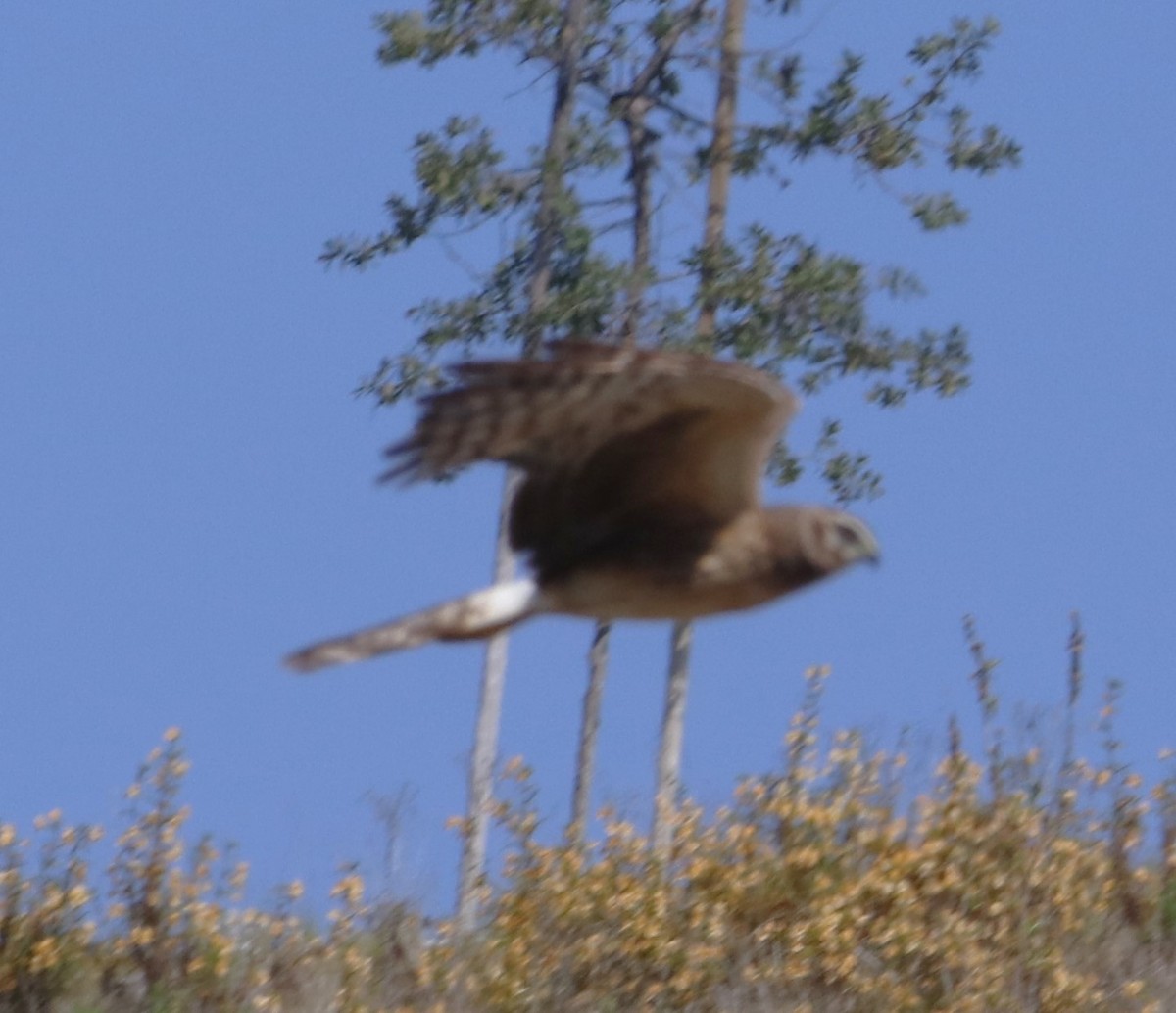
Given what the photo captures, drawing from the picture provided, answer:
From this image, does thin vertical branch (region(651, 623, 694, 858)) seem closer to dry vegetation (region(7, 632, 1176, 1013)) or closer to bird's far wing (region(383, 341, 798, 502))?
dry vegetation (region(7, 632, 1176, 1013))

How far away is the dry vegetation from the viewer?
8.52 m

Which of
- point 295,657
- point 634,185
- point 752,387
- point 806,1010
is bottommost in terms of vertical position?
point 806,1010

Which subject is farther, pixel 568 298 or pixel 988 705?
pixel 568 298

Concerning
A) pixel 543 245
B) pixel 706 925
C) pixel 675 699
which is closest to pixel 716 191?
pixel 543 245

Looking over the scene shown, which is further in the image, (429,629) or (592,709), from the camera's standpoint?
(592,709)

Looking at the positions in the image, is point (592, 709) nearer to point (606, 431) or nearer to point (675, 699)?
point (675, 699)

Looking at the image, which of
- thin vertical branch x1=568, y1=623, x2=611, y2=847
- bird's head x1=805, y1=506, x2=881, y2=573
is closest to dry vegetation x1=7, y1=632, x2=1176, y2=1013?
bird's head x1=805, y1=506, x2=881, y2=573

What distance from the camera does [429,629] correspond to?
5.96 m

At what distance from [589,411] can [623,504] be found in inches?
14.1

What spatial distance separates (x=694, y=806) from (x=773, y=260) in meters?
5.69

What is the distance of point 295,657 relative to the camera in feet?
19.5

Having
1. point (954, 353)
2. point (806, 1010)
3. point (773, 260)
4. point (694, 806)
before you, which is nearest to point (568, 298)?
point (773, 260)

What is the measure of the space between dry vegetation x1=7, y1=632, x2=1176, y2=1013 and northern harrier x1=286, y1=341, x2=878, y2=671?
2.26m

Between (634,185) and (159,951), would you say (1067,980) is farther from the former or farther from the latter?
(634,185)
